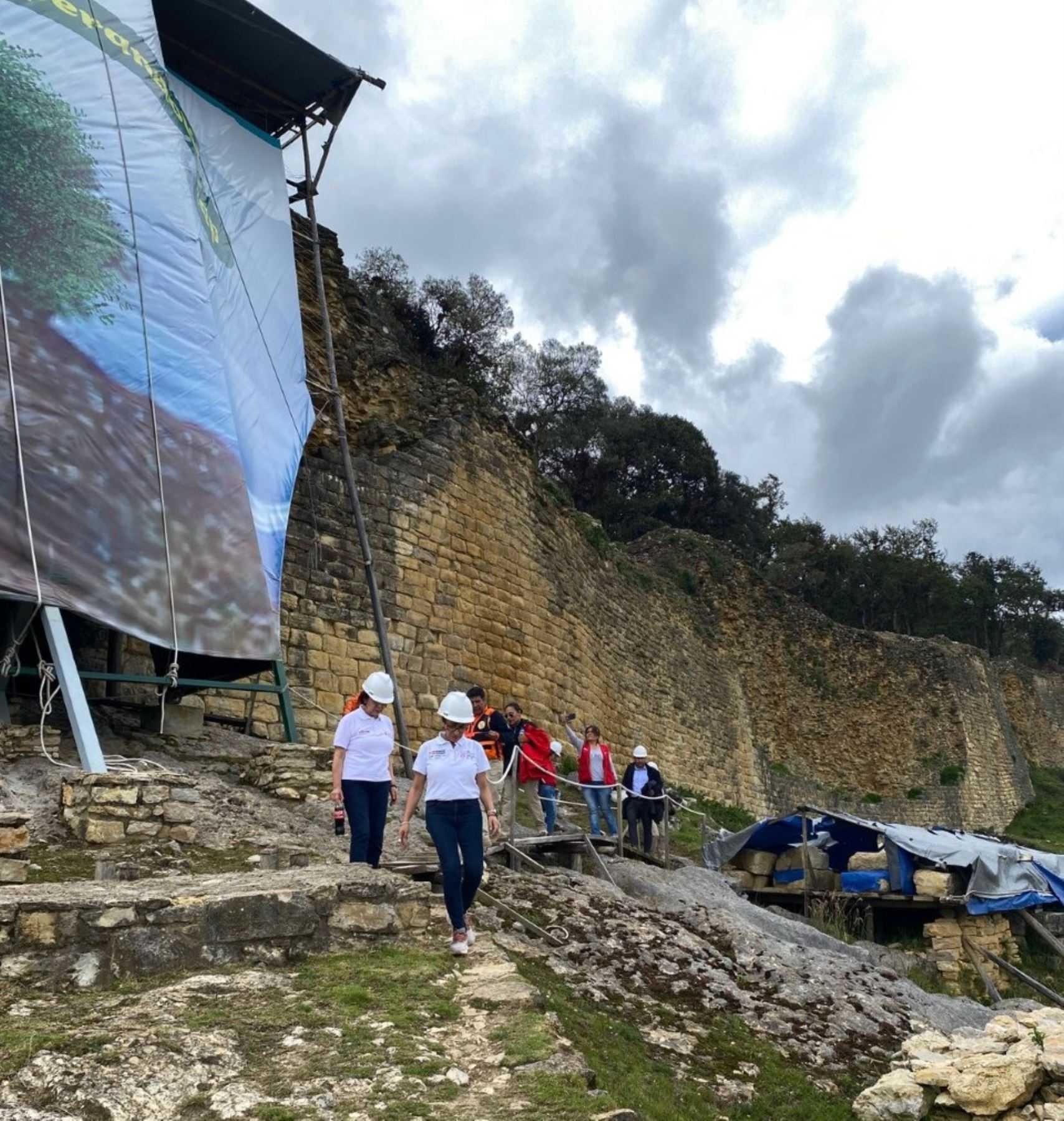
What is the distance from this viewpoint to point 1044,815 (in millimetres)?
35219

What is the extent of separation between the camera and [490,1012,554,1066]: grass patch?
3.53 m

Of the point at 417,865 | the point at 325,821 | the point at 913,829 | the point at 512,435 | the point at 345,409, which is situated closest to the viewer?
the point at 417,865

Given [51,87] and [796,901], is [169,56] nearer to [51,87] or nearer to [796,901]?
[51,87]

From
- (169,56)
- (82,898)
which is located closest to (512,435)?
(169,56)

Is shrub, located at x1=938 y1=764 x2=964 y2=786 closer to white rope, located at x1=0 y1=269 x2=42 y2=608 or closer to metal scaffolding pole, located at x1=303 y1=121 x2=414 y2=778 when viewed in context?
metal scaffolding pole, located at x1=303 y1=121 x2=414 y2=778

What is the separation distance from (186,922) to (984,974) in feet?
30.8

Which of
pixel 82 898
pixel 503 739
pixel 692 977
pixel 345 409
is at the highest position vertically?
pixel 345 409

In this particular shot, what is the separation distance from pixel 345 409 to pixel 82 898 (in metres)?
10.7

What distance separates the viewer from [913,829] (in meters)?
13.0

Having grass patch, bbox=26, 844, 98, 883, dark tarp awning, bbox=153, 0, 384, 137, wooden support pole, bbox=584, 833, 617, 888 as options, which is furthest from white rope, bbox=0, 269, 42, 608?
dark tarp awning, bbox=153, 0, 384, 137

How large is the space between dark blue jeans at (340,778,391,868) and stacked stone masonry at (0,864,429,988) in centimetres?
114

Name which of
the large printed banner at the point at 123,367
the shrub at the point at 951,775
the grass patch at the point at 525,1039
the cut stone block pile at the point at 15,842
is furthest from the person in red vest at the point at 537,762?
the shrub at the point at 951,775

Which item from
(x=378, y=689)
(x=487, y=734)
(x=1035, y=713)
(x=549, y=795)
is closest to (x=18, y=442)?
(x=378, y=689)

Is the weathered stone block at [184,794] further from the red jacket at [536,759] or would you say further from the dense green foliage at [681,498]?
the dense green foliage at [681,498]
